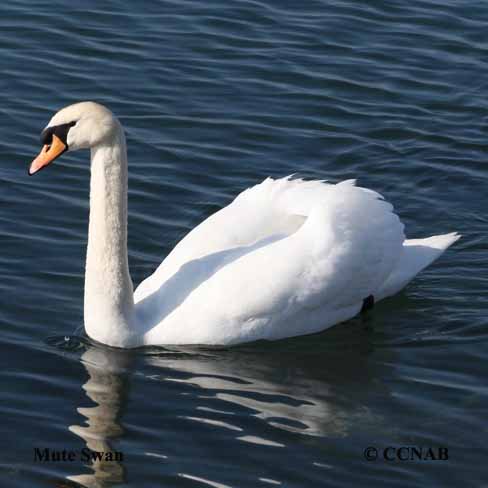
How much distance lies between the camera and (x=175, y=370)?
1009 cm

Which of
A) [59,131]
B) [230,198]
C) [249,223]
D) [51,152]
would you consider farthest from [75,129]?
[230,198]

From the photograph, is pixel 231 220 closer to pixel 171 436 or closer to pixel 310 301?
pixel 310 301

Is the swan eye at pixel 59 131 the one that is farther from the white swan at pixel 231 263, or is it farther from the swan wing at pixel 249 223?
the swan wing at pixel 249 223

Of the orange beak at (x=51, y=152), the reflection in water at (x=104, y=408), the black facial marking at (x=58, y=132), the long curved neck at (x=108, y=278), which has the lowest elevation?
the reflection in water at (x=104, y=408)

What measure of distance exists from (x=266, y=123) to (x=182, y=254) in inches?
153

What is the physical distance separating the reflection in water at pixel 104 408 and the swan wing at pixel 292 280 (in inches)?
13.6

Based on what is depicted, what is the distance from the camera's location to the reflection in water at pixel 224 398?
9.01 m

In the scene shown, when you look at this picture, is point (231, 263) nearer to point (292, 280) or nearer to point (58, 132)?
point (292, 280)

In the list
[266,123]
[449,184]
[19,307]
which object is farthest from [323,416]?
[266,123]

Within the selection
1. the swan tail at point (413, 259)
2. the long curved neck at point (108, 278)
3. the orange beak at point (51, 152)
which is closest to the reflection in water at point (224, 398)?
the long curved neck at point (108, 278)

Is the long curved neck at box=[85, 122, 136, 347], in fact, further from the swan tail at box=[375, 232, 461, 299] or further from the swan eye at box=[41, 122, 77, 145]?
the swan tail at box=[375, 232, 461, 299]

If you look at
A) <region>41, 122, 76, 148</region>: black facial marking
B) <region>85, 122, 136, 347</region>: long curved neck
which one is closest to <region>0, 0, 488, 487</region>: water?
<region>85, 122, 136, 347</region>: long curved neck

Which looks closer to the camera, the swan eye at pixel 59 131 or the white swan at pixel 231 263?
the swan eye at pixel 59 131

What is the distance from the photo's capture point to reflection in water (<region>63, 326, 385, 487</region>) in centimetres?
901
